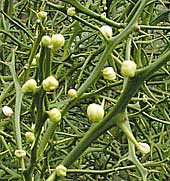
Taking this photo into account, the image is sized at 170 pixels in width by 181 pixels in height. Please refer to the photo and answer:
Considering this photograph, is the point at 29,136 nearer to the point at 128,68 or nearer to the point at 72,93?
the point at 72,93

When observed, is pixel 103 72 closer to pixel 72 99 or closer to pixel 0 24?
pixel 72 99

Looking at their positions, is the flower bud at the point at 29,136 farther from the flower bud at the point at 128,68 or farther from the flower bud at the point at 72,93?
the flower bud at the point at 128,68

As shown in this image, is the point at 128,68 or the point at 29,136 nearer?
the point at 128,68

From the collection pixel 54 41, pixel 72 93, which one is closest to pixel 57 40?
pixel 54 41

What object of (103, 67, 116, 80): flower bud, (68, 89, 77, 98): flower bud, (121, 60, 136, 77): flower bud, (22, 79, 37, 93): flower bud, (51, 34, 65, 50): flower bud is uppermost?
(51, 34, 65, 50): flower bud

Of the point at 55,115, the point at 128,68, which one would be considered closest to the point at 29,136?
the point at 55,115

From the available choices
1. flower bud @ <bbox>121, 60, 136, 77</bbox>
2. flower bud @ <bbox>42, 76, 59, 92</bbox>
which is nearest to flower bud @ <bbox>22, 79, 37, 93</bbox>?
flower bud @ <bbox>42, 76, 59, 92</bbox>

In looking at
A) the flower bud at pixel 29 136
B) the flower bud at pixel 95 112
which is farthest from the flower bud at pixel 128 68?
the flower bud at pixel 29 136

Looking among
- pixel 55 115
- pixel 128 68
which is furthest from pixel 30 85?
pixel 128 68

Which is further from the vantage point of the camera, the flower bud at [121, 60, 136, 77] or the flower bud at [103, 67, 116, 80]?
the flower bud at [103, 67, 116, 80]

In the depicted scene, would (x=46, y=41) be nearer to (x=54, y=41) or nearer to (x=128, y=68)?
(x=54, y=41)

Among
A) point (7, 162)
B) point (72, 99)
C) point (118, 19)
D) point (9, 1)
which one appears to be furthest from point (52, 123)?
point (9, 1)

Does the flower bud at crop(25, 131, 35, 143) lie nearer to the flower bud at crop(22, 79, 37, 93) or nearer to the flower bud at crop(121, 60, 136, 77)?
the flower bud at crop(22, 79, 37, 93)

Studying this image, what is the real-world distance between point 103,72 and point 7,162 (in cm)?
70
